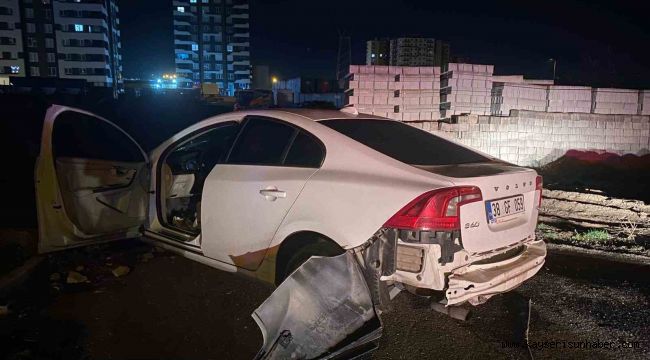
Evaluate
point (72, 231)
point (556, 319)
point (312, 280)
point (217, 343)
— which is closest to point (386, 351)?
point (312, 280)

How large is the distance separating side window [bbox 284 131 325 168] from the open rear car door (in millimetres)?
1977

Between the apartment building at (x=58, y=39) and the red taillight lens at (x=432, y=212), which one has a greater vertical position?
the apartment building at (x=58, y=39)

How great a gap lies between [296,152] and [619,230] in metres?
5.26

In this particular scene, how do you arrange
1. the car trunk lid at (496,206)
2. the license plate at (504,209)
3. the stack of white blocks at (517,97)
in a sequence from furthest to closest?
the stack of white blocks at (517,97) → the license plate at (504,209) → the car trunk lid at (496,206)

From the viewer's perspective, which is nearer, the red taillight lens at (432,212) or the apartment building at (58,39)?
the red taillight lens at (432,212)

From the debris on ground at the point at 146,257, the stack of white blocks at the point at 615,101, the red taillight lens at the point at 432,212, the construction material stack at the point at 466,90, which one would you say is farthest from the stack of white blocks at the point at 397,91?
the red taillight lens at the point at 432,212

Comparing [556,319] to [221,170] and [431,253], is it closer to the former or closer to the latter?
[431,253]

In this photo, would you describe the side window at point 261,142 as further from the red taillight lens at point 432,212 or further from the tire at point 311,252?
the red taillight lens at point 432,212

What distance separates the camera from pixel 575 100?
1155 centimetres

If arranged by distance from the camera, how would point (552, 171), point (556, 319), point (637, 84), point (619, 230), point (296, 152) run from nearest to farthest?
point (296, 152), point (556, 319), point (619, 230), point (552, 171), point (637, 84)

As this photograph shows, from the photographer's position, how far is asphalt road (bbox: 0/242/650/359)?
10.6 ft

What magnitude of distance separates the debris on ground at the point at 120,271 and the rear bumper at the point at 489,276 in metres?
3.26

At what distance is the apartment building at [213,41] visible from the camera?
323ft

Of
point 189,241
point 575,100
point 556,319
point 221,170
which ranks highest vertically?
point 575,100
